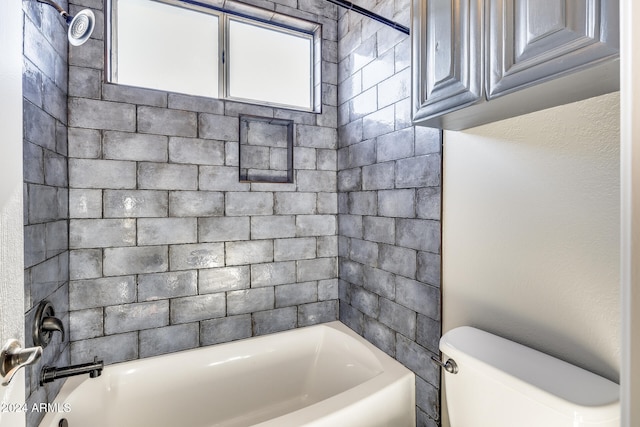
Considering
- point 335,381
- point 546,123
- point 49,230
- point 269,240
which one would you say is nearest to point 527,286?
point 546,123

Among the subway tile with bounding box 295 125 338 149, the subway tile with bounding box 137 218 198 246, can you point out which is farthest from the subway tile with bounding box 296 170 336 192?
the subway tile with bounding box 137 218 198 246

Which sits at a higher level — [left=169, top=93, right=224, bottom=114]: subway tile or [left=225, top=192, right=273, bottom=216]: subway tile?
[left=169, top=93, right=224, bottom=114]: subway tile

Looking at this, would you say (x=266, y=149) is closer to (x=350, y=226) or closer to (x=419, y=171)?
(x=350, y=226)

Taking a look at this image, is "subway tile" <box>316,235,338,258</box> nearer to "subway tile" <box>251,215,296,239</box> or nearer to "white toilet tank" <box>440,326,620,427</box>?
"subway tile" <box>251,215,296,239</box>

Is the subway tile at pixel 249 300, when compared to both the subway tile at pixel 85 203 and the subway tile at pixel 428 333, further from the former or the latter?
the subway tile at pixel 428 333

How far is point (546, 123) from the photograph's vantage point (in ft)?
3.76

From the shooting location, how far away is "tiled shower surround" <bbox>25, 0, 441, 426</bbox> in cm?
180

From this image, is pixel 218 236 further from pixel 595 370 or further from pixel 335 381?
pixel 595 370

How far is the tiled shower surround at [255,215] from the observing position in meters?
1.80

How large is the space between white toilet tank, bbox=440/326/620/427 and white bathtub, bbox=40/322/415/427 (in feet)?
1.60

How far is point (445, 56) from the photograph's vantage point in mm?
1139

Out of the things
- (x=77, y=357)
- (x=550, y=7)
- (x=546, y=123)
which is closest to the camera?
(x=550, y=7)

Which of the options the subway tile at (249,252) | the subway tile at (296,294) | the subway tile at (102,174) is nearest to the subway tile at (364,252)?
the subway tile at (296,294)

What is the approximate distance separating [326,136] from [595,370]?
202 cm
